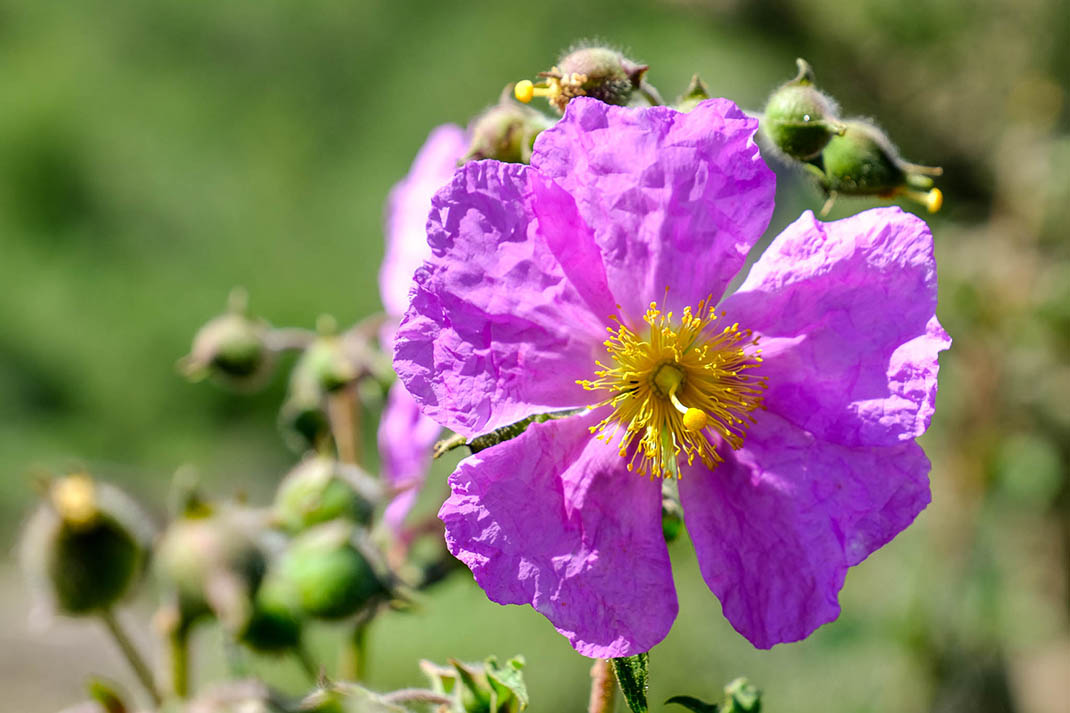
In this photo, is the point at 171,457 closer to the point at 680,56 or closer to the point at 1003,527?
the point at 680,56

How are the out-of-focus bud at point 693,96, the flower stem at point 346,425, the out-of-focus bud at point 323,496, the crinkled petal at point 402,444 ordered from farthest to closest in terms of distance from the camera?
the flower stem at point 346,425 → the crinkled petal at point 402,444 → the out-of-focus bud at point 323,496 → the out-of-focus bud at point 693,96

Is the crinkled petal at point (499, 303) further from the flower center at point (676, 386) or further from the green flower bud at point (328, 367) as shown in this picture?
the green flower bud at point (328, 367)

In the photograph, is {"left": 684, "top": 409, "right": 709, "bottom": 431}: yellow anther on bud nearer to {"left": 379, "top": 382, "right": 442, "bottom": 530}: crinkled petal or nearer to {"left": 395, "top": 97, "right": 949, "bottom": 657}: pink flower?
{"left": 395, "top": 97, "right": 949, "bottom": 657}: pink flower

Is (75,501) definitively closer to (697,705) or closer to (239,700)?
(239,700)

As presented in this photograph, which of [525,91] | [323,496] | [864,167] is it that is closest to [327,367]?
[323,496]

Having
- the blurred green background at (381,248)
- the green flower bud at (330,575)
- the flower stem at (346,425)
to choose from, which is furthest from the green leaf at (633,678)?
the blurred green background at (381,248)

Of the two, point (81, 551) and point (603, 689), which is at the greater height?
point (81, 551)
